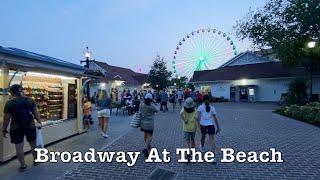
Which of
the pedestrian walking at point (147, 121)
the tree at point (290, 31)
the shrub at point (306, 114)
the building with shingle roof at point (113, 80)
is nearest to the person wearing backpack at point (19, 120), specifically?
the pedestrian walking at point (147, 121)

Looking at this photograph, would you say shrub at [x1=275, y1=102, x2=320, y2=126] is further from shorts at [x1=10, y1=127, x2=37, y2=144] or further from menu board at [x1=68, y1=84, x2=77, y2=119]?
shorts at [x1=10, y1=127, x2=37, y2=144]

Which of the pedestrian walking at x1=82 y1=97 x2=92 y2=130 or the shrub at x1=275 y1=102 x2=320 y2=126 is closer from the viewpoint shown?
the pedestrian walking at x1=82 y1=97 x2=92 y2=130

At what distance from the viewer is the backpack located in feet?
29.5

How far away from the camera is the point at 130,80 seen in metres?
76.2

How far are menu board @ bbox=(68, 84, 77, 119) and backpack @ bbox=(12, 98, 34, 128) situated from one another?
6022 millimetres

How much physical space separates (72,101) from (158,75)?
4317 cm

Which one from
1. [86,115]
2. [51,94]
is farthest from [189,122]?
[86,115]

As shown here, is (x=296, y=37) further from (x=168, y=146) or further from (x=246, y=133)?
(x=168, y=146)

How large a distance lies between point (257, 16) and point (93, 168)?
33.9m

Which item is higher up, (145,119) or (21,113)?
(21,113)

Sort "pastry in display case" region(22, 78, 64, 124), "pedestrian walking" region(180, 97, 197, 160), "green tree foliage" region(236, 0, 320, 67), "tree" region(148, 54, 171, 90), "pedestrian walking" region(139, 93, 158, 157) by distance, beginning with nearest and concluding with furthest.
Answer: "pedestrian walking" region(180, 97, 197, 160) < "pedestrian walking" region(139, 93, 158, 157) < "pastry in display case" region(22, 78, 64, 124) < "green tree foliage" region(236, 0, 320, 67) < "tree" region(148, 54, 171, 90)

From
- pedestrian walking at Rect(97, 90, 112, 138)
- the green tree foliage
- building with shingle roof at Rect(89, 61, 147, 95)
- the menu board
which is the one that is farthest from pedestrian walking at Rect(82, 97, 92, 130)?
building with shingle roof at Rect(89, 61, 147, 95)

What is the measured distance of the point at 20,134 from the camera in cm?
903

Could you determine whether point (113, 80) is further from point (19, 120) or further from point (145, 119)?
point (19, 120)
